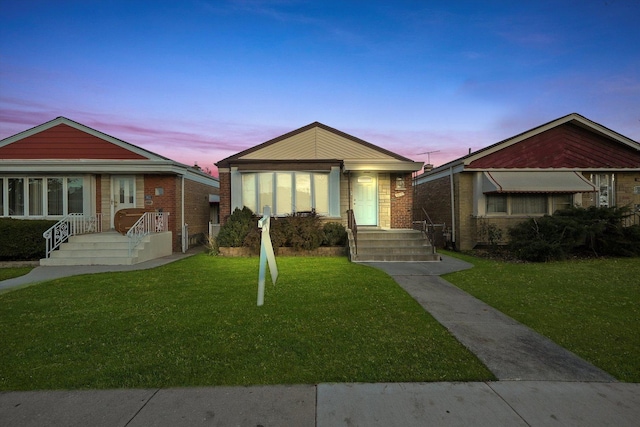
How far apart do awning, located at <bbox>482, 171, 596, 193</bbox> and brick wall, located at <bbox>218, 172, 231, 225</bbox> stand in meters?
10.8

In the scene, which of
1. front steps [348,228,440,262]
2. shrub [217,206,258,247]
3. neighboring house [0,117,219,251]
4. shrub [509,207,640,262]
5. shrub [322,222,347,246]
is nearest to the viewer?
shrub [509,207,640,262]

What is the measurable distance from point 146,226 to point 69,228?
2.80 metres

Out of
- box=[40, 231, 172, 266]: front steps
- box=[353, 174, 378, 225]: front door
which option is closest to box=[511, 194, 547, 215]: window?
box=[353, 174, 378, 225]: front door

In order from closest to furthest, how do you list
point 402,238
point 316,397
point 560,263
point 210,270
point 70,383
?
point 316,397, point 70,383, point 210,270, point 560,263, point 402,238

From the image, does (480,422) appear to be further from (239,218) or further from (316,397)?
(239,218)

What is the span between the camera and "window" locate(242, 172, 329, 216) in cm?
1421

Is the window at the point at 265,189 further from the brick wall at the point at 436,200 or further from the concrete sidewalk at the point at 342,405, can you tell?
the concrete sidewalk at the point at 342,405

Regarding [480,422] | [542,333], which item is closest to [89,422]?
[480,422]

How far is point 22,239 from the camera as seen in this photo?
1124cm

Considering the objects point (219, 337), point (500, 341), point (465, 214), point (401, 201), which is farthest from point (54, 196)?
point (465, 214)

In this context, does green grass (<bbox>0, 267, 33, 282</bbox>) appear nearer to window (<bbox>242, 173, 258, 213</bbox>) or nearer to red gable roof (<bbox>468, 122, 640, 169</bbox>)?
window (<bbox>242, 173, 258, 213</bbox>)

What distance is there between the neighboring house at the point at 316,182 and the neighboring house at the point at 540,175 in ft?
8.52

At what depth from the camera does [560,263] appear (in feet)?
35.2

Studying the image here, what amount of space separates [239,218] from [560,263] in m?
11.1
